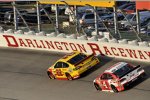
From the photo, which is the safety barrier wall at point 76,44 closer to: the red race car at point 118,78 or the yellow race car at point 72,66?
the yellow race car at point 72,66

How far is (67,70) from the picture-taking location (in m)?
31.7

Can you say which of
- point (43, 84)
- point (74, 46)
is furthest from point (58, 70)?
point (74, 46)

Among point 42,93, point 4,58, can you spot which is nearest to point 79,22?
point 4,58

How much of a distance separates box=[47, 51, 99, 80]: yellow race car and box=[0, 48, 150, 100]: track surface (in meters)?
0.43

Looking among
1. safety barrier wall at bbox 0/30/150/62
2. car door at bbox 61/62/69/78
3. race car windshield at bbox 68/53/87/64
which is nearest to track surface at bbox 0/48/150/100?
car door at bbox 61/62/69/78

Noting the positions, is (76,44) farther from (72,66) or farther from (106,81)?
(106,81)

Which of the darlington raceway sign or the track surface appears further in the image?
the darlington raceway sign

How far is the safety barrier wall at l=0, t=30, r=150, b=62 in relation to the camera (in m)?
33.9

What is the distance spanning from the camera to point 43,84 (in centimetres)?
3197

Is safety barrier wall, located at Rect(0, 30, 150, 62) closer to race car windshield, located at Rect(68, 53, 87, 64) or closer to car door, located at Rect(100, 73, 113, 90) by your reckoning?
race car windshield, located at Rect(68, 53, 87, 64)

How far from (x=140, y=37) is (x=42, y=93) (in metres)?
8.86

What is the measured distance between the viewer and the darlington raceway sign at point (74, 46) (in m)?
33.9

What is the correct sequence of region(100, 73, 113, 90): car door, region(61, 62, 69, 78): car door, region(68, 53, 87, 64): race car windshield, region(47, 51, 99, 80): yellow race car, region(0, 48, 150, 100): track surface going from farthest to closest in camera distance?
region(68, 53, 87, 64): race car windshield
region(61, 62, 69, 78): car door
region(47, 51, 99, 80): yellow race car
region(100, 73, 113, 90): car door
region(0, 48, 150, 100): track surface

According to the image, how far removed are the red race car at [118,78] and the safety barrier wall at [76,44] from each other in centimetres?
447
